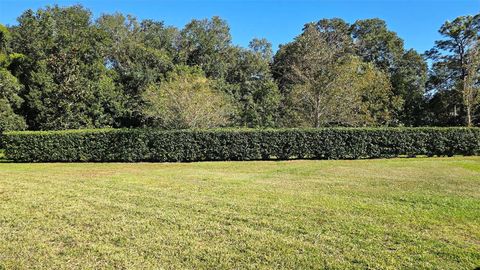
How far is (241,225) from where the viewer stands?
4.80 m

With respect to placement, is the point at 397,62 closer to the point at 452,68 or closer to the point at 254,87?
the point at 452,68

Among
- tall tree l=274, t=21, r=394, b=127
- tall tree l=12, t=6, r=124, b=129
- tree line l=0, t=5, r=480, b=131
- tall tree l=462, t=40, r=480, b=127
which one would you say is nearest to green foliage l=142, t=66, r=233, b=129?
tree line l=0, t=5, r=480, b=131

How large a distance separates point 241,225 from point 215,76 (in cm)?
2509

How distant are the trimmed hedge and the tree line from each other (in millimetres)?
5411

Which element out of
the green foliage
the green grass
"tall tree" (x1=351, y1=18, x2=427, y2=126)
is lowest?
the green grass

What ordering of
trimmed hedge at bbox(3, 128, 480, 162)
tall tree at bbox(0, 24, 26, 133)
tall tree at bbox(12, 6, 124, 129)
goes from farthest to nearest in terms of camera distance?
1. tall tree at bbox(12, 6, 124, 129)
2. tall tree at bbox(0, 24, 26, 133)
3. trimmed hedge at bbox(3, 128, 480, 162)

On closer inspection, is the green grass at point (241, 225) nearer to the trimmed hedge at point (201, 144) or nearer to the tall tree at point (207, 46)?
the trimmed hedge at point (201, 144)

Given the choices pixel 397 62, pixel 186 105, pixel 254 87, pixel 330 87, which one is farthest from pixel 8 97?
pixel 397 62

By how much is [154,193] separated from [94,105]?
19.3m

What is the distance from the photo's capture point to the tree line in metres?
21.2

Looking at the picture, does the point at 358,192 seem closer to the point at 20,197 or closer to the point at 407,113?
the point at 20,197

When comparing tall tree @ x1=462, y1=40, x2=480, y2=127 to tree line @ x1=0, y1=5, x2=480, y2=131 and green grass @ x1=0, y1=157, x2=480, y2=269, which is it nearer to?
tree line @ x1=0, y1=5, x2=480, y2=131

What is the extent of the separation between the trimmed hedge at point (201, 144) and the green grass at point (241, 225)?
22.2 feet

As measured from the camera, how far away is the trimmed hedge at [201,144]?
14875 mm
